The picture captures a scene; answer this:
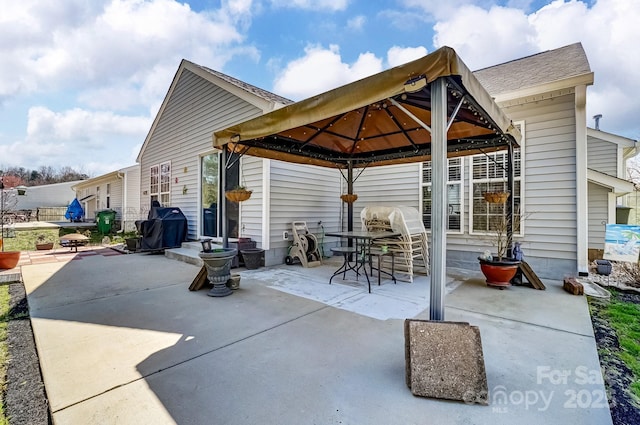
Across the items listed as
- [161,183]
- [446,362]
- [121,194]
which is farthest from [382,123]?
[121,194]

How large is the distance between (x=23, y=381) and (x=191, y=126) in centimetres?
756

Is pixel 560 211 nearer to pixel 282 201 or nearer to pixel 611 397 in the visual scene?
pixel 611 397

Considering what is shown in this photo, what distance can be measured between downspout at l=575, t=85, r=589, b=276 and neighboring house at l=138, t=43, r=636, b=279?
0.05ft

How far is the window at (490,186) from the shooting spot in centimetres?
535

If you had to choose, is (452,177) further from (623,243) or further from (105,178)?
(105,178)

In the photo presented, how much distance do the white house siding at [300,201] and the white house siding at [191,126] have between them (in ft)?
5.32

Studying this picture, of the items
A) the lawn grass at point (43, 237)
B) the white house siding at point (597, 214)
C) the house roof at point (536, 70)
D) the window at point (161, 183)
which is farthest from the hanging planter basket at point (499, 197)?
→ the lawn grass at point (43, 237)

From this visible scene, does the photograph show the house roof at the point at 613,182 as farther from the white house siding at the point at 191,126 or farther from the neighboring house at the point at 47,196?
the neighboring house at the point at 47,196

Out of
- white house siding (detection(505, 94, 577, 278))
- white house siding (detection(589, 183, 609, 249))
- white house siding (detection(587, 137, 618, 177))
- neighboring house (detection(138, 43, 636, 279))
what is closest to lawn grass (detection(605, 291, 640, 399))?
white house siding (detection(505, 94, 577, 278))

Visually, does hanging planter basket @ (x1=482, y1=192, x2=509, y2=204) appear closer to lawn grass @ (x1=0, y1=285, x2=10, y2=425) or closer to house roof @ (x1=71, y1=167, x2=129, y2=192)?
lawn grass @ (x1=0, y1=285, x2=10, y2=425)

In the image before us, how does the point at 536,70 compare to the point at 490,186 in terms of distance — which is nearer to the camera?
the point at 490,186

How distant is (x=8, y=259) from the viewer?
5.59 m

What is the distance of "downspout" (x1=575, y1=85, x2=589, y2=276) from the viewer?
15.4 feet

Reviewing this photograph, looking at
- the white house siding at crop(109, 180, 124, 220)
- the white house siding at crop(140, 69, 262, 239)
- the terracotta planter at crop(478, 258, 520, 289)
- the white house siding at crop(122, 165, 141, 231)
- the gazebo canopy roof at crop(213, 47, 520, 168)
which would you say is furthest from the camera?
the white house siding at crop(109, 180, 124, 220)
